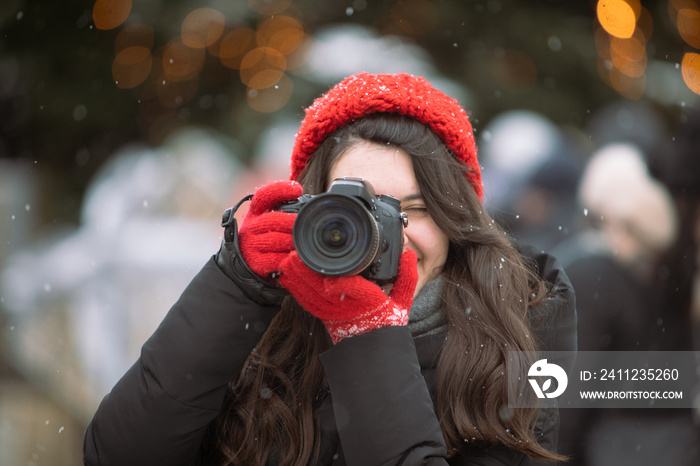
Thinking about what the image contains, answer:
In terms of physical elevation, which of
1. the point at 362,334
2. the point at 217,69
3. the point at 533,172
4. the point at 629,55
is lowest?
the point at 533,172

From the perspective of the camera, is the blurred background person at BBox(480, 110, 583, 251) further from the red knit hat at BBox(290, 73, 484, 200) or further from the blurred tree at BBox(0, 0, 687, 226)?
the red knit hat at BBox(290, 73, 484, 200)

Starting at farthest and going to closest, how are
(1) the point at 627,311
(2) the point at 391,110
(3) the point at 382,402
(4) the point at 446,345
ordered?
(1) the point at 627,311, (2) the point at 391,110, (4) the point at 446,345, (3) the point at 382,402

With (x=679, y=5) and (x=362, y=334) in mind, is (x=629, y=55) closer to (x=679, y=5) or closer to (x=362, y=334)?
(x=679, y=5)

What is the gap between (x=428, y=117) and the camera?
4.04ft

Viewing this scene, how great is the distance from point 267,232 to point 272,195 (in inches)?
2.4

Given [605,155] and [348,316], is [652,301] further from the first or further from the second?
[348,316]

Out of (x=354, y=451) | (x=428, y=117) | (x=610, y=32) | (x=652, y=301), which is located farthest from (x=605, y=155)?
(x=354, y=451)

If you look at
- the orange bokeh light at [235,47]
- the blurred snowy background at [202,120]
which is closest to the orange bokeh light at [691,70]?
the blurred snowy background at [202,120]

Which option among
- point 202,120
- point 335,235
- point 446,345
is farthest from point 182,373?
point 202,120

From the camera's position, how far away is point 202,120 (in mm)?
2398

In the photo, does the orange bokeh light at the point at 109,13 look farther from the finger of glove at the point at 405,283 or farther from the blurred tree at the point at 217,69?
the finger of glove at the point at 405,283

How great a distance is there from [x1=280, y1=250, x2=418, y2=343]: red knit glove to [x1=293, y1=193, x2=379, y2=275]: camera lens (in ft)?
0.07

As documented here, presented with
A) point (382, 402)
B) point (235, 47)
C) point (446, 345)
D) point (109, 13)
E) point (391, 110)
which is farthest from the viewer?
point (235, 47)

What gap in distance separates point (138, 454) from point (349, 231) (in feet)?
1.61
